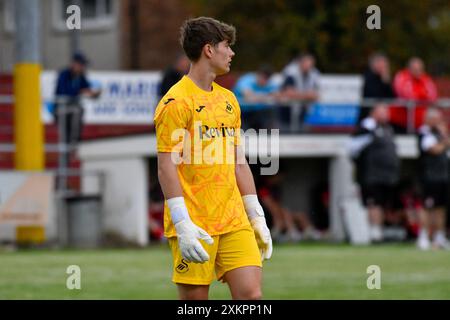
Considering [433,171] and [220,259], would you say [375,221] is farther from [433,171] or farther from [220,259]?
[220,259]

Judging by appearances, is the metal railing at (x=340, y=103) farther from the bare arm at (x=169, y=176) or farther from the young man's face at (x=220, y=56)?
the bare arm at (x=169, y=176)

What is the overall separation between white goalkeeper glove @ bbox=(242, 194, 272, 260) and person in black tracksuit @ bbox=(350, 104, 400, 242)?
42.3 ft

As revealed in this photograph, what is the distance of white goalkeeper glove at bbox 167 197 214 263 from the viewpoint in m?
7.76

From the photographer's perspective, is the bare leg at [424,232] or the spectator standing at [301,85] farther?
the spectator standing at [301,85]

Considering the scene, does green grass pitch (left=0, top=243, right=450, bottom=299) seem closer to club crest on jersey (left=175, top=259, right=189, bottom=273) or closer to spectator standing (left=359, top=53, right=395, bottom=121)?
spectator standing (left=359, top=53, right=395, bottom=121)

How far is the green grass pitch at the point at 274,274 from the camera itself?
41.2 ft

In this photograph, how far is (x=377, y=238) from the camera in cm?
2141

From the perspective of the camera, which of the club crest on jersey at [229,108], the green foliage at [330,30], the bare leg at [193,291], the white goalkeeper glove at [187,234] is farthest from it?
the green foliage at [330,30]

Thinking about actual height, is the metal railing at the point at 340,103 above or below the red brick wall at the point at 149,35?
below

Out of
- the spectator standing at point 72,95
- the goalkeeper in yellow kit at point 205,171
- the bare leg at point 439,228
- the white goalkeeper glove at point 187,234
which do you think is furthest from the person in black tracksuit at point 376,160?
the white goalkeeper glove at point 187,234

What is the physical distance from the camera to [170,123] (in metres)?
7.90

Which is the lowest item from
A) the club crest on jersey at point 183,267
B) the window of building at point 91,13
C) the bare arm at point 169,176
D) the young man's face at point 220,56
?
the club crest on jersey at point 183,267

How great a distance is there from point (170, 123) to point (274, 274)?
742 cm

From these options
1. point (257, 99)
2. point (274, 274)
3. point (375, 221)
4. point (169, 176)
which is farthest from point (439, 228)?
point (169, 176)
